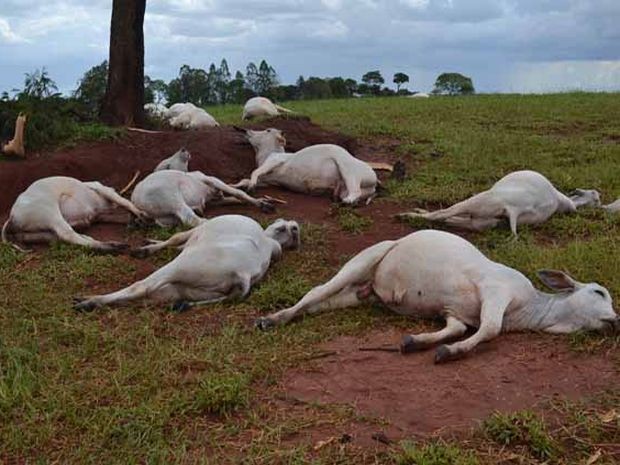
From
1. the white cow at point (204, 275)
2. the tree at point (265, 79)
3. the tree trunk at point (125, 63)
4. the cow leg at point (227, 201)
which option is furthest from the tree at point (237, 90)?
the white cow at point (204, 275)

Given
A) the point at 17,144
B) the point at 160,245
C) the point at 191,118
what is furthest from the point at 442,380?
the point at 191,118

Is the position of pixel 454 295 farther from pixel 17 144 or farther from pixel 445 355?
pixel 17 144

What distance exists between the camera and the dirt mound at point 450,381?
375 cm

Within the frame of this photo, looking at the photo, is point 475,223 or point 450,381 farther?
point 475,223

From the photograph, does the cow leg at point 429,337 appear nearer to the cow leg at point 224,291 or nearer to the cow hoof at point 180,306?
the cow leg at point 224,291

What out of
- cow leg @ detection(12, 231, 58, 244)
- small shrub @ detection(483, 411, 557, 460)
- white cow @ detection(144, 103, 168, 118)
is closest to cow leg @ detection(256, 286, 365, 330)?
small shrub @ detection(483, 411, 557, 460)

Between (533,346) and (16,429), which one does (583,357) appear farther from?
(16,429)

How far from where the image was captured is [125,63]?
36.0 ft

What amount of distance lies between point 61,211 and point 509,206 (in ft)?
13.1

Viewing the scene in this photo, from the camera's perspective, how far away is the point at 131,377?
4.12 meters

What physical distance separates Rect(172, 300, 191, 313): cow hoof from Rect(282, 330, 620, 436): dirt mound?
3.79 feet

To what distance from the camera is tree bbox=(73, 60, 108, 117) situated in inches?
464

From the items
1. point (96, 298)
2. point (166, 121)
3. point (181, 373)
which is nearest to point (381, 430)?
point (181, 373)

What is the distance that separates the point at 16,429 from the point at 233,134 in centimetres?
744
